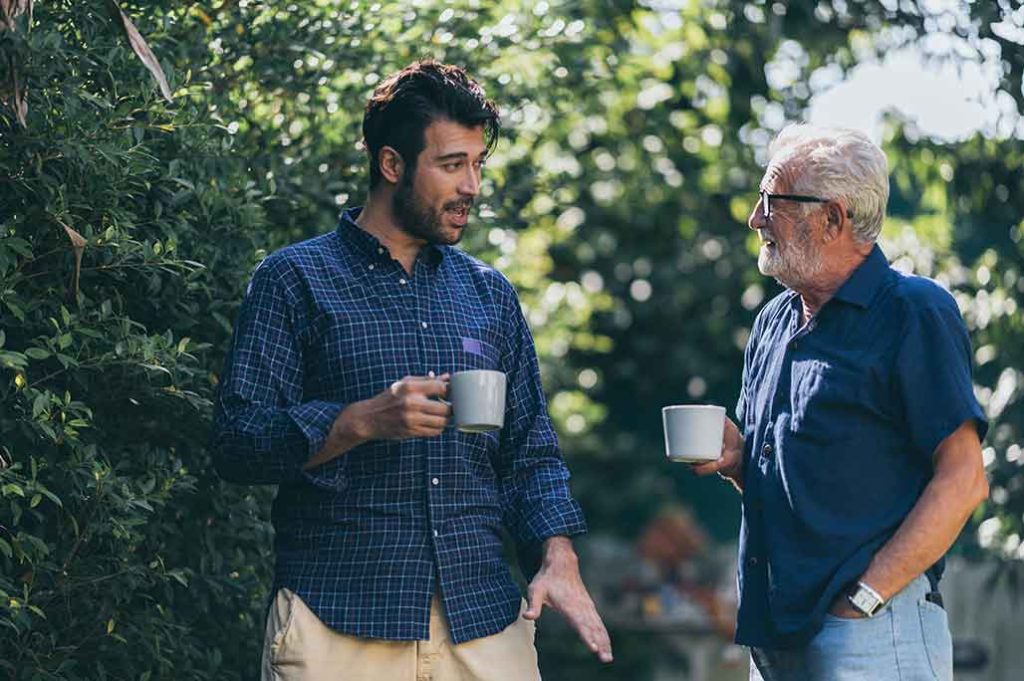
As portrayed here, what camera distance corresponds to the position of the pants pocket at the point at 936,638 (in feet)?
12.2

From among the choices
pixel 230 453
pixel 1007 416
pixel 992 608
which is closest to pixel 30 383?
pixel 230 453

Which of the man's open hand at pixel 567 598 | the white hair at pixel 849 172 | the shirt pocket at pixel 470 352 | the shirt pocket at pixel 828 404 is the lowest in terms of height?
the man's open hand at pixel 567 598

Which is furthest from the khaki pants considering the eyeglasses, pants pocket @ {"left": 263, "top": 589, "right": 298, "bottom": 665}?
the eyeglasses

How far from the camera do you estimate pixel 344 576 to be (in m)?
3.72

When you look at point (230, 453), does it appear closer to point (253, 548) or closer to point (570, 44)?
point (253, 548)

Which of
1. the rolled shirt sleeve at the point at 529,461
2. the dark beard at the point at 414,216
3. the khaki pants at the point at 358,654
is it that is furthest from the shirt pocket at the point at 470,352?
the khaki pants at the point at 358,654

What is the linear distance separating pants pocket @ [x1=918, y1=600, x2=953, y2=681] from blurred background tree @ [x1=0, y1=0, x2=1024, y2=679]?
1.88m

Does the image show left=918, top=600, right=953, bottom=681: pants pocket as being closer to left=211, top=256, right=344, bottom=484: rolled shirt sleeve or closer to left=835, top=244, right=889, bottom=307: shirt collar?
left=835, top=244, right=889, bottom=307: shirt collar

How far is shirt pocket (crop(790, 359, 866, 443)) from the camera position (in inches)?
148

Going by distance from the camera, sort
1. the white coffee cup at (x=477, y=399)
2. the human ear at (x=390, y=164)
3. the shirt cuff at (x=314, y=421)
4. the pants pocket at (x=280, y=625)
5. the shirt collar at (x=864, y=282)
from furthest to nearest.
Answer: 1. the human ear at (x=390, y=164)
2. the shirt collar at (x=864, y=282)
3. the pants pocket at (x=280, y=625)
4. the shirt cuff at (x=314, y=421)
5. the white coffee cup at (x=477, y=399)

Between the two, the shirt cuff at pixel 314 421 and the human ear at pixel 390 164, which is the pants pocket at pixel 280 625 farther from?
the human ear at pixel 390 164

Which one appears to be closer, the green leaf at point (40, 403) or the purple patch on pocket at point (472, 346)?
the purple patch on pocket at point (472, 346)

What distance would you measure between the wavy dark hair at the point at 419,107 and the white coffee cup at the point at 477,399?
65 centimetres

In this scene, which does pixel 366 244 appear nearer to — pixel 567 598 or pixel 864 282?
pixel 567 598
